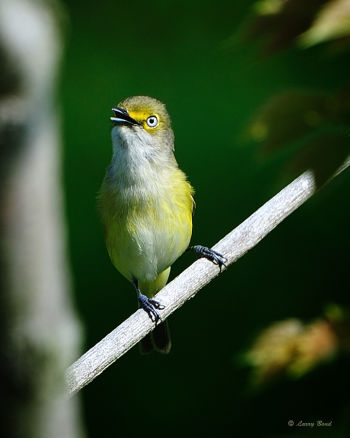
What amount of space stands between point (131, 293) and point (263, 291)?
647mm

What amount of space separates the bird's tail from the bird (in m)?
0.27

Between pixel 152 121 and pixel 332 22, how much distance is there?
1494mm

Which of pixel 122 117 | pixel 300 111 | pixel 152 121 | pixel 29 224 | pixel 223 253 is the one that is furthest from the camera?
pixel 152 121

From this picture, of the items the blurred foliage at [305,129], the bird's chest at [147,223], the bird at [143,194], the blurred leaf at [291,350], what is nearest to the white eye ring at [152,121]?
the bird at [143,194]

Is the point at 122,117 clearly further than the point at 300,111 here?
Yes

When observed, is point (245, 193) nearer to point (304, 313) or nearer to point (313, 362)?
point (304, 313)


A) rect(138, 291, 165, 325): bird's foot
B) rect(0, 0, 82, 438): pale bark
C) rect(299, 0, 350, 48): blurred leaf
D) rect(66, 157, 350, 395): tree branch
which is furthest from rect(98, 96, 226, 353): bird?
rect(0, 0, 82, 438): pale bark

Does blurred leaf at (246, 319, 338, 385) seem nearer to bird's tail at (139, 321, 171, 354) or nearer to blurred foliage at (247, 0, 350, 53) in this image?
blurred foliage at (247, 0, 350, 53)

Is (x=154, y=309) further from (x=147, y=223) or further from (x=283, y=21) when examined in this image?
(x=283, y=21)

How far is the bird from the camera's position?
8.32 ft

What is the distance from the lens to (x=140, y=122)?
8.35 ft

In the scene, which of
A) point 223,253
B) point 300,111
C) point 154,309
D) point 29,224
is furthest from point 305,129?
point 29,224

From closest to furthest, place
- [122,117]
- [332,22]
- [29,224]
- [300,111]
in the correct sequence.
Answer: [29,224]
[332,22]
[300,111]
[122,117]

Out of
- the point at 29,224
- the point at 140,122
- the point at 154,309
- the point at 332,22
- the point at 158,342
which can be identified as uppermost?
the point at 140,122
